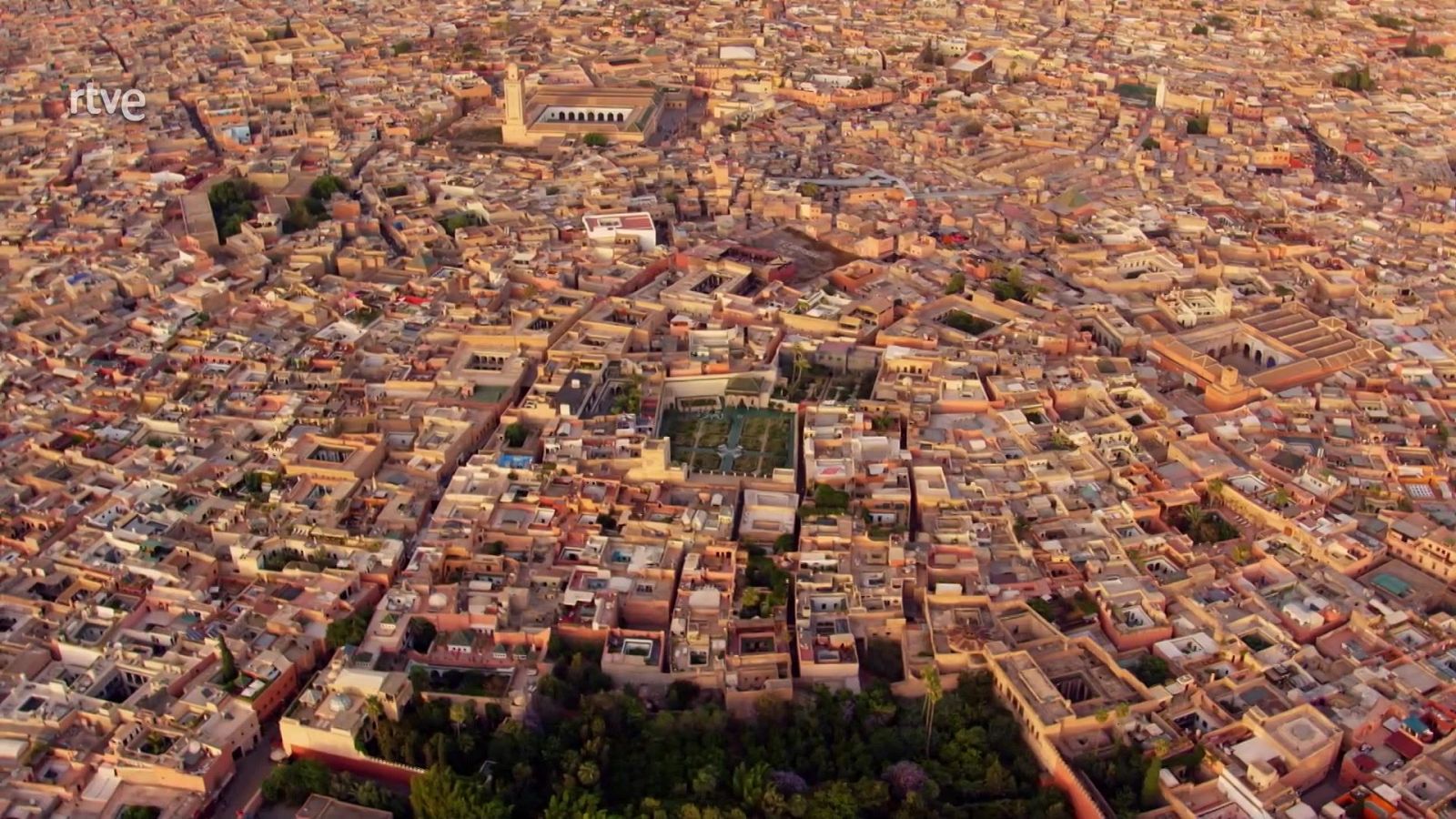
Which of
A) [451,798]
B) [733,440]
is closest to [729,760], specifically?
[451,798]

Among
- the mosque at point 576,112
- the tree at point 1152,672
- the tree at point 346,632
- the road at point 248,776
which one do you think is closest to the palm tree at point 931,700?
the tree at point 1152,672

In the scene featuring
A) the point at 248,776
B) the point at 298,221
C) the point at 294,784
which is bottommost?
the point at 248,776

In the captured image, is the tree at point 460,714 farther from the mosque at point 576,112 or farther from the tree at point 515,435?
the mosque at point 576,112

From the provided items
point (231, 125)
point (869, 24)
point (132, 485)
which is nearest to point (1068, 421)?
Answer: point (132, 485)

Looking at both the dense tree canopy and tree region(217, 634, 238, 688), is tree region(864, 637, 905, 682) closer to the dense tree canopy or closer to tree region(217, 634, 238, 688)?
the dense tree canopy

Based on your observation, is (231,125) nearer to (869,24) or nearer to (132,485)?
(132,485)

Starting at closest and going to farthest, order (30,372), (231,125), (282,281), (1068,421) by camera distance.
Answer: (1068,421), (30,372), (282,281), (231,125)

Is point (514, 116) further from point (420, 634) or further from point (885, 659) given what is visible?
point (885, 659)

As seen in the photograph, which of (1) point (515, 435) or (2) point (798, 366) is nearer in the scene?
(1) point (515, 435)

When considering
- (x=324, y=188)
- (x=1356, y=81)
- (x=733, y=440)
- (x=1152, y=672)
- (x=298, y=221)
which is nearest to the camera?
(x=1152, y=672)
